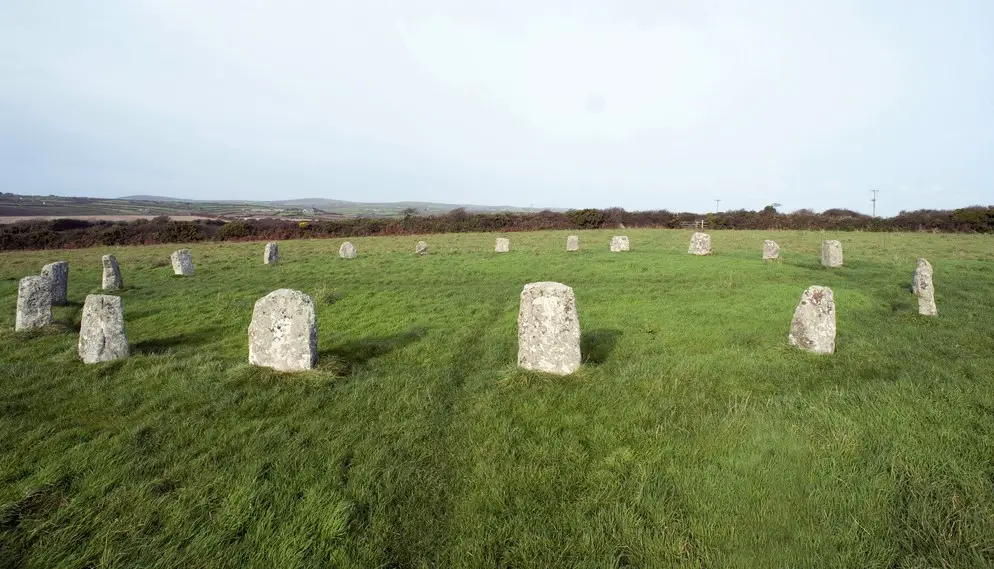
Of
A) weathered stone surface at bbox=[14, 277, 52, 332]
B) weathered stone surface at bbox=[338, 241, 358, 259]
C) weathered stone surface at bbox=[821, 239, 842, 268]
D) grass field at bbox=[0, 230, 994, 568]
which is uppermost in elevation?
weathered stone surface at bbox=[821, 239, 842, 268]

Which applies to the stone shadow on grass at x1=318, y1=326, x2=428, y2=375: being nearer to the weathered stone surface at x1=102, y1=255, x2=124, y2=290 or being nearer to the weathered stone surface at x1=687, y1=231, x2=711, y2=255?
the weathered stone surface at x1=102, y1=255, x2=124, y2=290

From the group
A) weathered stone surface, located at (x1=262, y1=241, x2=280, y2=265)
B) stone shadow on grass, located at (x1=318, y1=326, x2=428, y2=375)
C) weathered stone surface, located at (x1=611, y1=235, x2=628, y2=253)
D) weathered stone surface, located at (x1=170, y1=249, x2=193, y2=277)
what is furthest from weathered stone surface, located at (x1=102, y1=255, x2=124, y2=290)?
weathered stone surface, located at (x1=611, y1=235, x2=628, y2=253)

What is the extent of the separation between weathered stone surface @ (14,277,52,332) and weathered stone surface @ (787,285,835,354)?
17010mm

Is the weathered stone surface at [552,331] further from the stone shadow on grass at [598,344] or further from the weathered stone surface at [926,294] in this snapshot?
the weathered stone surface at [926,294]

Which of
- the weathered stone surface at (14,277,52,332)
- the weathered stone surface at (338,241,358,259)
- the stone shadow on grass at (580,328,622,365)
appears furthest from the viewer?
the weathered stone surface at (338,241,358,259)

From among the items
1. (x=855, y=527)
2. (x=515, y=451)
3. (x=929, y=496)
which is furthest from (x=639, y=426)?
(x=929, y=496)

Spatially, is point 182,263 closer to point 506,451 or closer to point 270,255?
point 270,255

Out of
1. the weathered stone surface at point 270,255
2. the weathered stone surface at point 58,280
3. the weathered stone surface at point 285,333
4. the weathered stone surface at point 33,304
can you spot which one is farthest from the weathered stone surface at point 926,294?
the weathered stone surface at point 270,255

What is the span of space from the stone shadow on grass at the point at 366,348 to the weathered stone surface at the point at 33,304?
769cm

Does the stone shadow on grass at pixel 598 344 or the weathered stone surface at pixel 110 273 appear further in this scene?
the weathered stone surface at pixel 110 273

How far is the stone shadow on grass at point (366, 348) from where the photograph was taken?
8672mm

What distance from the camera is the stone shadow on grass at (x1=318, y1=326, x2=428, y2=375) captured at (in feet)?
28.5

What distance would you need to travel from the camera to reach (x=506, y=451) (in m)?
5.39

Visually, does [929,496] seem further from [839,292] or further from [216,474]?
[839,292]
